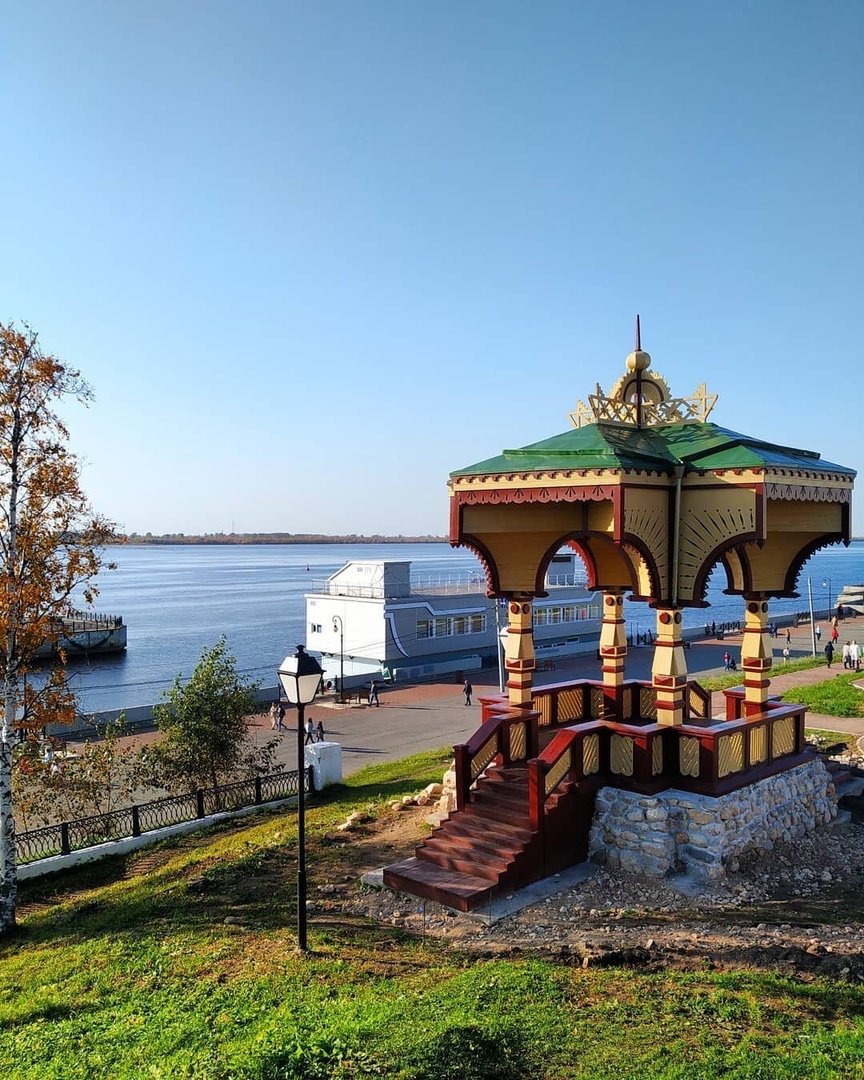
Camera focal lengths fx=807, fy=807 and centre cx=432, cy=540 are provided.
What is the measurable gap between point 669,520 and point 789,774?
438cm

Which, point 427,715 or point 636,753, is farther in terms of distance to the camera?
point 427,715

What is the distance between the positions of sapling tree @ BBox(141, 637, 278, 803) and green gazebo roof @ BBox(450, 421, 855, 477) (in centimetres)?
858

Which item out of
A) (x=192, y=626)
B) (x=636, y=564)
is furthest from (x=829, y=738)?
(x=192, y=626)

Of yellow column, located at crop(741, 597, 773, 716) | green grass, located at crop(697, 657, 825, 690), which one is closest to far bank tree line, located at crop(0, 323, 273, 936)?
yellow column, located at crop(741, 597, 773, 716)

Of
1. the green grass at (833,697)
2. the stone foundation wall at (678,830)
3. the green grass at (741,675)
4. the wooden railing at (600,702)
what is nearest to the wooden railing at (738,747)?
the stone foundation wall at (678,830)

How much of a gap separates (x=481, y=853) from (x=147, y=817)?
9193mm

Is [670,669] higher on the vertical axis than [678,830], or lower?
higher

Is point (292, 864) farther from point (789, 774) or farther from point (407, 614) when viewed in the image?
point (407, 614)

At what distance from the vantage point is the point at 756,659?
12523mm

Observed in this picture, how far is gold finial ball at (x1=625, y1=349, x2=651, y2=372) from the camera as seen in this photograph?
12.6 metres

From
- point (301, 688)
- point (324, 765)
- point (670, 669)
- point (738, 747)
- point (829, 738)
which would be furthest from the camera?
point (829, 738)

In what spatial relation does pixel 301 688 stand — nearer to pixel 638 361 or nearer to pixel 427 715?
pixel 638 361

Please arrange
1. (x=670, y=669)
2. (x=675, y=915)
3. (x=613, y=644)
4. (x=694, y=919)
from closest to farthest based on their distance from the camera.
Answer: (x=694, y=919) → (x=675, y=915) → (x=670, y=669) → (x=613, y=644)

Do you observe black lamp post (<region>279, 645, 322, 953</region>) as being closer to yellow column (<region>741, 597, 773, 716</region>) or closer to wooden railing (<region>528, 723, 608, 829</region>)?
wooden railing (<region>528, 723, 608, 829</region>)
